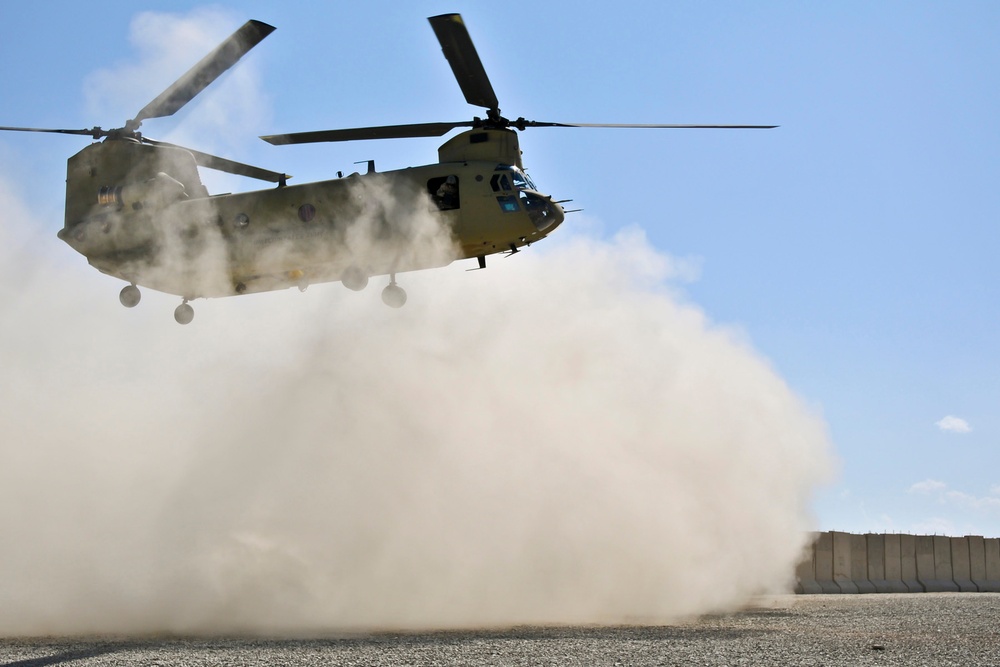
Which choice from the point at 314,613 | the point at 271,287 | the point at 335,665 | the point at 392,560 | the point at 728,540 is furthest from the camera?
the point at 728,540

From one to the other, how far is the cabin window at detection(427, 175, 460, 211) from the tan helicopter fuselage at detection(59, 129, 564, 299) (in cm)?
2

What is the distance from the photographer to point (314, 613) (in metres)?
16.0

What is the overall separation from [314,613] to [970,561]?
18.0 metres

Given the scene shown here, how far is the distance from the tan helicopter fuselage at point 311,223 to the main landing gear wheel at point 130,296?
0.59 feet

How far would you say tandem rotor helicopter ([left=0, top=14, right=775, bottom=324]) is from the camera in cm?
1748

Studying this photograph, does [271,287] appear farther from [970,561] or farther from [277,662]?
[970,561]

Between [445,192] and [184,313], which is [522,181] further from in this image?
[184,313]

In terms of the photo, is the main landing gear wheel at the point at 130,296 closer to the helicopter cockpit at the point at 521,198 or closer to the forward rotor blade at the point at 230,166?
the forward rotor blade at the point at 230,166

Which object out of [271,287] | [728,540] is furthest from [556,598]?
[271,287]

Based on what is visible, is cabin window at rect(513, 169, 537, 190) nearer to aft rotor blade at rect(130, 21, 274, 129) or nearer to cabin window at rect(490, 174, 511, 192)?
cabin window at rect(490, 174, 511, 192)

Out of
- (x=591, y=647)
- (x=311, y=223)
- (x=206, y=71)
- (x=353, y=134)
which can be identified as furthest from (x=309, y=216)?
(x=591, y=647)

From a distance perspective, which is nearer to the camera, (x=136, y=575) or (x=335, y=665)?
(x=335, y=665)

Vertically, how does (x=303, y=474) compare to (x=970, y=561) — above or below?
above

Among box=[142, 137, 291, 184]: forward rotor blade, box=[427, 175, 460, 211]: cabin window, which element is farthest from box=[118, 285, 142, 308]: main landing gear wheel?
box=[427, 175, 460, 211]: cabin window
